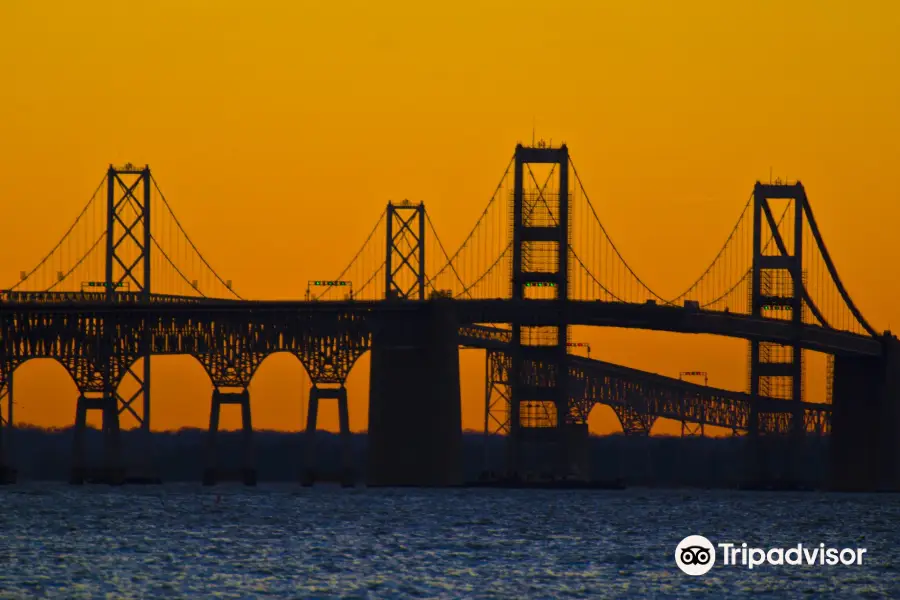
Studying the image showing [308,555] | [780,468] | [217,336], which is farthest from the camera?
[780,468]

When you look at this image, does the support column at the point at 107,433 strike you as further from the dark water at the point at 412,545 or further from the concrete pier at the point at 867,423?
the concrete pier at the point at 867,423

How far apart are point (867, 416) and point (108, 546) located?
223 ft

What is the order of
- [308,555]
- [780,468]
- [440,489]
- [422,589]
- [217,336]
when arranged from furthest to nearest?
[780,468] → [217,336] → [440,489] → [308,555] → [422,589]

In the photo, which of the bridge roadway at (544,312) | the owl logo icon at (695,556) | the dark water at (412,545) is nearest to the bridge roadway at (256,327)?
the bridge roadway at (544,312)

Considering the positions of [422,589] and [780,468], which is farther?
[780,468]

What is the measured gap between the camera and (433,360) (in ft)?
372

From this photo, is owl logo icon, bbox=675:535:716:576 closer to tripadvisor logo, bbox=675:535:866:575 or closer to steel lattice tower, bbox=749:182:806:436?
tripadvisor logo, bbox=675:535:866:575

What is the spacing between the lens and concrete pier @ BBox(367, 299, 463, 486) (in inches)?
4473

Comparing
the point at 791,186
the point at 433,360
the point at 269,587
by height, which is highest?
the point at 791,186

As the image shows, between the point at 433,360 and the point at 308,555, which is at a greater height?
the point at 433,360

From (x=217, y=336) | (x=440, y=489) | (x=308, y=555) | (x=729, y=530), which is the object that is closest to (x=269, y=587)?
(x=308, y=555)

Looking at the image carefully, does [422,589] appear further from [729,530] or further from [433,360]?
[433,360]

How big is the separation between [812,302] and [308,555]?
6897cm

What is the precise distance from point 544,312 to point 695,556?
47.9 meters
